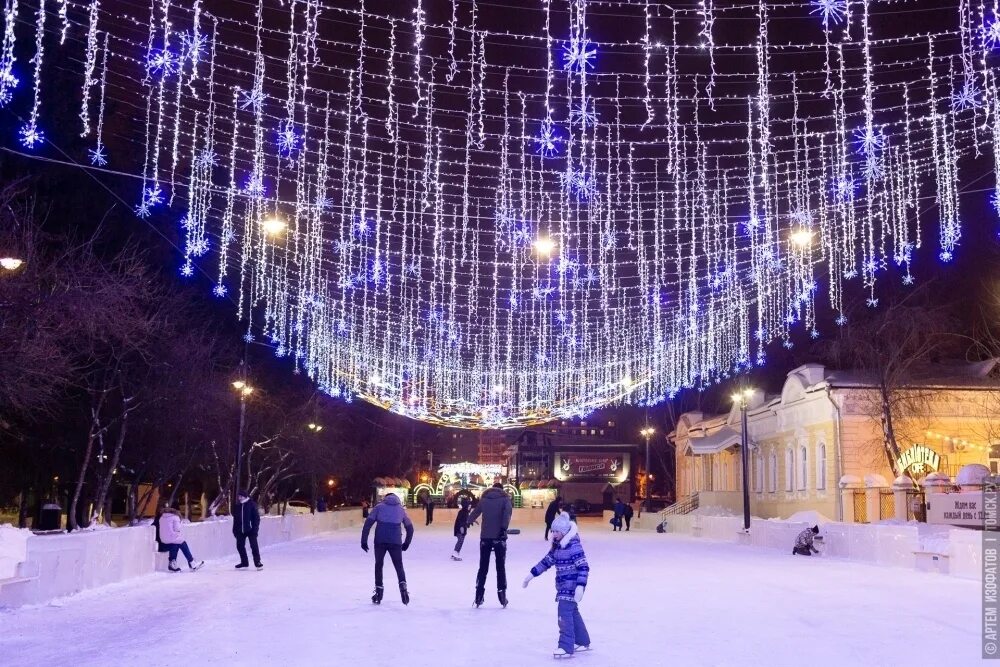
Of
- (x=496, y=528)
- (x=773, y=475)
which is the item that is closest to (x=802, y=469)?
(x=773, y=475)

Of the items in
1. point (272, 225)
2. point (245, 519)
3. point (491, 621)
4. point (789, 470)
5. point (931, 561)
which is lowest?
point (491, 621)

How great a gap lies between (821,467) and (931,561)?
18317 millimetres

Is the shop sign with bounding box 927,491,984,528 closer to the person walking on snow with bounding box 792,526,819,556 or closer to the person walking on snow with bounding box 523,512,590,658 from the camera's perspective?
the person walking on snow with bounding box 792,526,819,556

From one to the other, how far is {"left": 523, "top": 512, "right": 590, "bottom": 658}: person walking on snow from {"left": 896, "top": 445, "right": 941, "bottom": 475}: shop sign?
27.5 meters

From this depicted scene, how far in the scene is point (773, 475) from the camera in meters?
45.1

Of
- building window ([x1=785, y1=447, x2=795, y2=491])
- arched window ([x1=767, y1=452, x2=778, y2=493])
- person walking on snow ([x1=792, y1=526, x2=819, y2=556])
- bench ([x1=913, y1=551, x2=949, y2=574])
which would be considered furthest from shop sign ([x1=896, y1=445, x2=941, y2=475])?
bench ([x1=913, y1=551, x2=949, y2=574])

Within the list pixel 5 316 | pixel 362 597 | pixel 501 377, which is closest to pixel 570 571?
pixel 362 597

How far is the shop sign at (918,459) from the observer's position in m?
34.3

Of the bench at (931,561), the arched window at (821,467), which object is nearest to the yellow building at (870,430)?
the arched window at (821,467)

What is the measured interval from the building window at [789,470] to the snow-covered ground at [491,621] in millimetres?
22482

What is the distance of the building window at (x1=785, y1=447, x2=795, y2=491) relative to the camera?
41938 mm

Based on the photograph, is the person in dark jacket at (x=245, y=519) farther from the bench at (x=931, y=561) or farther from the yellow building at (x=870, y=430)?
the yellow building at (x=870, y=430)

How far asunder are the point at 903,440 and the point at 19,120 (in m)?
29.8

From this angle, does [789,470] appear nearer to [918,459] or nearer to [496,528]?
[918,459]
